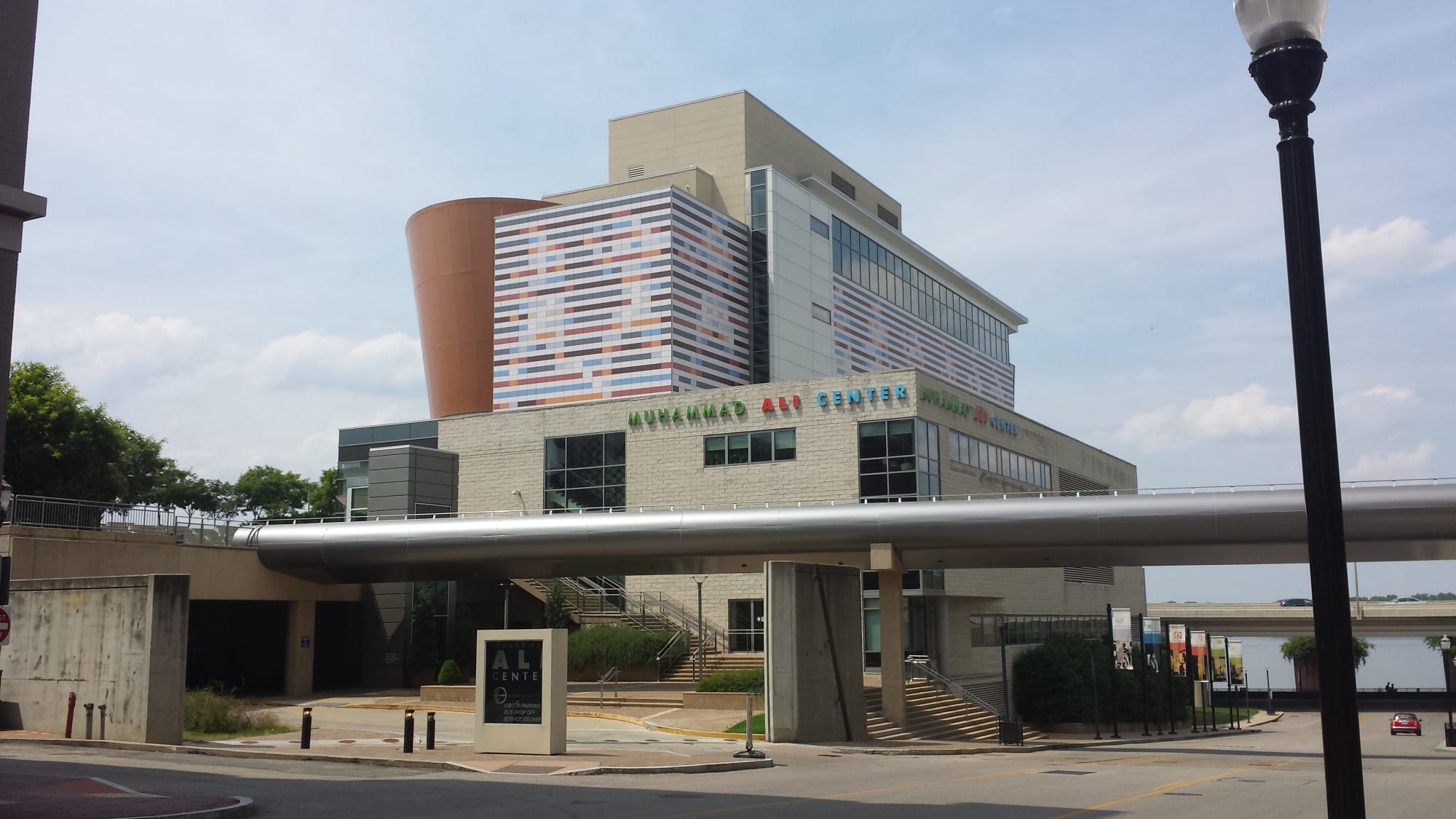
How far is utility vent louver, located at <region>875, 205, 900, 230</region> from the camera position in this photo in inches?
4365

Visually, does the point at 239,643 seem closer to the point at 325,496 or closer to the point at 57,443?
the point at 57,443

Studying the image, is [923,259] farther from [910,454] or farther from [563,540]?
[563,540]

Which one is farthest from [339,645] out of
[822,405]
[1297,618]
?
[1297,618]

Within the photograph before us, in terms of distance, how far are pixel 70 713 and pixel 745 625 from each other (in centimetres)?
2848

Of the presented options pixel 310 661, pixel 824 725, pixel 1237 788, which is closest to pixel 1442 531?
pixel 1237 788

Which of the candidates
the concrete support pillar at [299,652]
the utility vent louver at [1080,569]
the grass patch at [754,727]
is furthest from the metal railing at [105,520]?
the utility vent louver at [1080,569]

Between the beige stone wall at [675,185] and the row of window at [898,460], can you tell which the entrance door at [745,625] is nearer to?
the row of window at [898,460]

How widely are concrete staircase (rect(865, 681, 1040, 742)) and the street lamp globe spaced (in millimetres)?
30394

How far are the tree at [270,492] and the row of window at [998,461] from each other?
78.2 meters

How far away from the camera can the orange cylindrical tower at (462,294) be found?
335 feet

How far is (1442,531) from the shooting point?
104ft

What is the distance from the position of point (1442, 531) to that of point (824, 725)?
17.0 m

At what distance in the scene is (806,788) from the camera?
68.7 feet

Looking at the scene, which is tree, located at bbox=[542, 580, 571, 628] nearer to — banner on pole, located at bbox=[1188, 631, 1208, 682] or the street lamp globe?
banner on pole, located at bbox=[1188, 631, 1208, 682]
